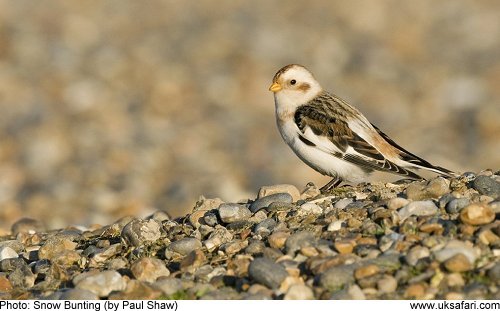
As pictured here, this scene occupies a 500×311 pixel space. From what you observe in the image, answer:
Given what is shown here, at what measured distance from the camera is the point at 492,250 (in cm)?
489

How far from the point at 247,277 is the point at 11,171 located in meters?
7.63

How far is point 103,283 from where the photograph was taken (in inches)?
195

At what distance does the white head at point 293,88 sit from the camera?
7.79 metres

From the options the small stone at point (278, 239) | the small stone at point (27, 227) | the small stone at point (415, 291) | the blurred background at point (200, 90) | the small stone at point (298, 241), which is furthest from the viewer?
the blurred background at point (200, 90)

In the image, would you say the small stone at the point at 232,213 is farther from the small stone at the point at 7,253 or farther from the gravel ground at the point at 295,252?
the small stone at the point at 7,253

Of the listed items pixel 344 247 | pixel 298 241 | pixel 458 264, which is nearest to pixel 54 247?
pixel 298 241

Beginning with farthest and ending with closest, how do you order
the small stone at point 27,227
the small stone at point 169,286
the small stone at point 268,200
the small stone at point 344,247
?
the small stone at point 27,227, the small stone at point 268,200, the small stone at point 344,247, the small stone at point 169,286

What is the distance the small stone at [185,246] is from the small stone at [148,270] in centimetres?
30

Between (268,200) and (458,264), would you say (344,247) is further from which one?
(268,200)

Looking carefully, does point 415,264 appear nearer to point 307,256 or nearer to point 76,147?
point 307,256

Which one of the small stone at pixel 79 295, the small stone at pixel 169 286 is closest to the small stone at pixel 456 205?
the small stone at pixel 169 286

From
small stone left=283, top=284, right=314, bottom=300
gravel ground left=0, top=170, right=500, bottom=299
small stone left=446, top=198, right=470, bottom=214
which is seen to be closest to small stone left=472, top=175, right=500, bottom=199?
gravel ground left=0, top=170, right=500, bottom=299

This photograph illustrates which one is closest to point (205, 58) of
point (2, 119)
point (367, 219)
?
point (2, 119)

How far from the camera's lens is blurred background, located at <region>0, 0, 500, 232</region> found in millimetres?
11633
